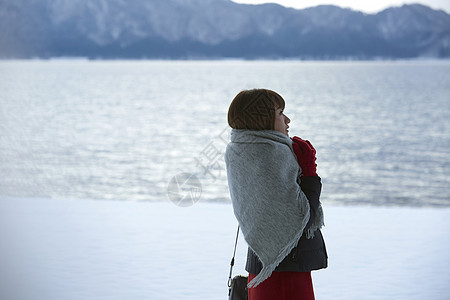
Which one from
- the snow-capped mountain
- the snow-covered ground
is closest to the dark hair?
the snow-covered ground

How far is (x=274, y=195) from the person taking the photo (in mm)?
1667

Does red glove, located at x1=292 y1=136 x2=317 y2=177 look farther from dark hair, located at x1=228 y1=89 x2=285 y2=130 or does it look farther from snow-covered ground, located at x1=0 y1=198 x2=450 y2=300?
snow-covered ground, located at x1=0 y1=198 x2=450 y2=300

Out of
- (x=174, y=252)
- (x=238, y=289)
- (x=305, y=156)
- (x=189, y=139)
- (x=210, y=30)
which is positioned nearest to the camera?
(x=305, y=156)

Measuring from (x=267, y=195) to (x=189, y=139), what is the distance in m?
16.8

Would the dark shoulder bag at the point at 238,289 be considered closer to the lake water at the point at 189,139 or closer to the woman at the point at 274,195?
the woman at the point at 274,195

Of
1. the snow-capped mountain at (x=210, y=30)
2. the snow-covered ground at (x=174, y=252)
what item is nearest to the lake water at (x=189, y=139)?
the snow-covered ground at (x=174, y=252)

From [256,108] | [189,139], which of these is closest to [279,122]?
[256,108]

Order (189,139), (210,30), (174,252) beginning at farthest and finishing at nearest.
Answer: (210,30), (189,139), (174,252)

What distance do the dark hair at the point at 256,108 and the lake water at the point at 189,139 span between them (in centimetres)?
256

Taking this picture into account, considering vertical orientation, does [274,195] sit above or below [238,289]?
above

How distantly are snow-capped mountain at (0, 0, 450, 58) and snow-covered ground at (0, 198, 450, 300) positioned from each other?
43486 mm

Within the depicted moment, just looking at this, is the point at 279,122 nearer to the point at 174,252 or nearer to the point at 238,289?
the point at 238,289

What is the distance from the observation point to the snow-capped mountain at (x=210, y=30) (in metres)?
50.6

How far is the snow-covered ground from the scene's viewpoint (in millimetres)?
3213
